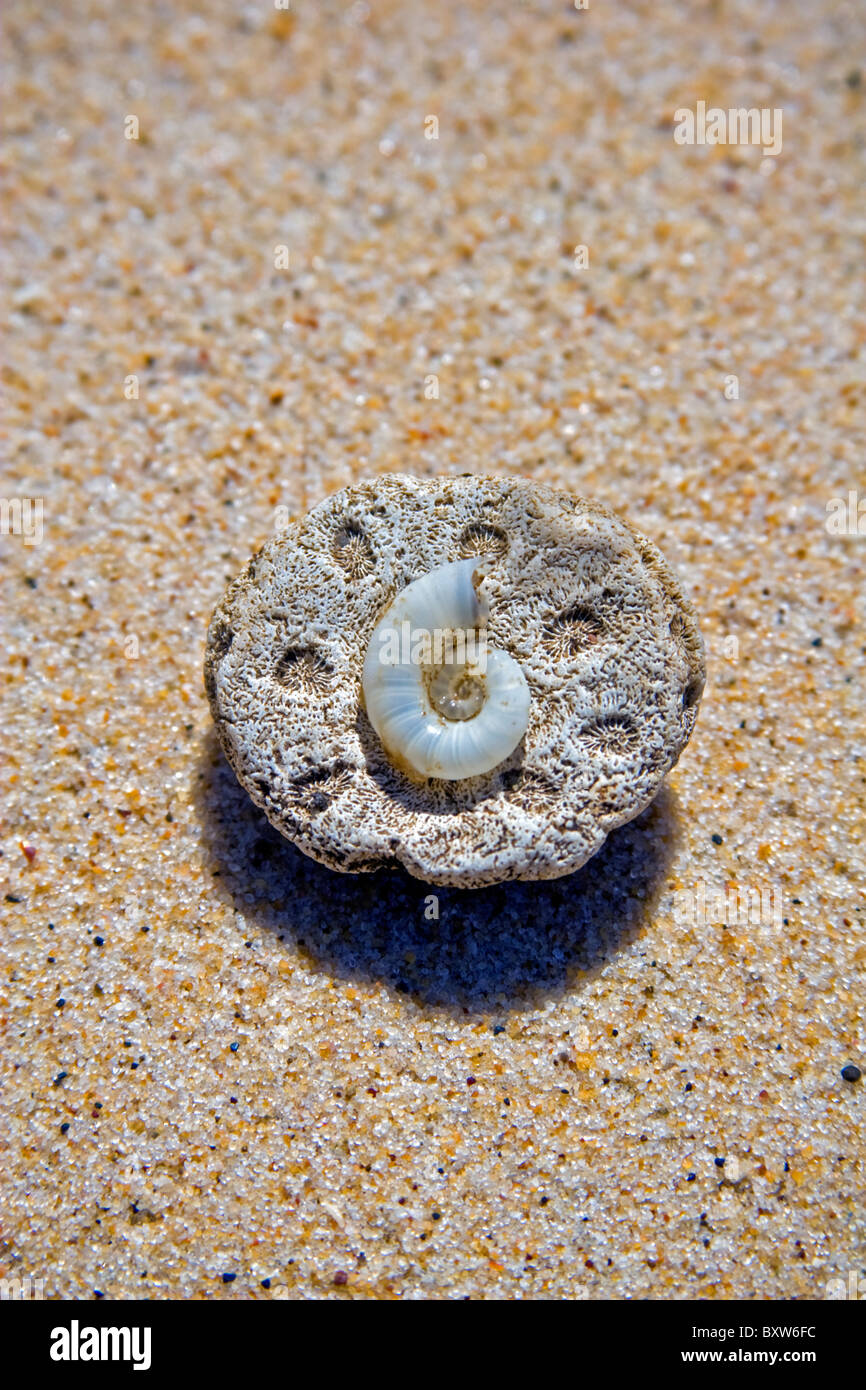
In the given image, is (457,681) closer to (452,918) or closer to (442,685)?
(442,685)

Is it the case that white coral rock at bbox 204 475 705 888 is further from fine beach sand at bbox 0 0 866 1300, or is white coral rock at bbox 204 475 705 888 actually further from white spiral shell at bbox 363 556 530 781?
fine beach sand at bbox 0 0 866 1300

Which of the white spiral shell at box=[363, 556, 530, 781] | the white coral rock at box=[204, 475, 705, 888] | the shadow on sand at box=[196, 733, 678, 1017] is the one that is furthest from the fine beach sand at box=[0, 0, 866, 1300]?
the white spiral shell at box=[363, 556, 530, 781]

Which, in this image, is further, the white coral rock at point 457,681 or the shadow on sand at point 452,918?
the shadow on sand at point 452,918

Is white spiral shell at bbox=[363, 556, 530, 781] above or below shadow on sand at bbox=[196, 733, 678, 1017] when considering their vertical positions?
above

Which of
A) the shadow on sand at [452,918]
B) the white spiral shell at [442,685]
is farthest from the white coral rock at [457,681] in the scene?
the shadow on sand at [452,918]

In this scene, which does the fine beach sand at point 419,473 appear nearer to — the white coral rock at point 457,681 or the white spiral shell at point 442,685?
the white coral rock at point 457,681

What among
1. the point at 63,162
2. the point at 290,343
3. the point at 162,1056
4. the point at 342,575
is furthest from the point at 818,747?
the point at 63,162

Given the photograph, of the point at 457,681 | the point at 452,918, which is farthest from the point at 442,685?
the point at 452,918
